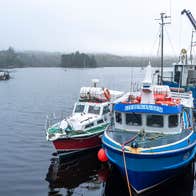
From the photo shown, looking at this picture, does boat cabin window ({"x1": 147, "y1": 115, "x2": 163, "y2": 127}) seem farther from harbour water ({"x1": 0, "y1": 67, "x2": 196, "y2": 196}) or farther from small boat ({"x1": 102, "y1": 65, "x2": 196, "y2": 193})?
harbour water ({"x1": 0, "y1": 67, "x2": 196, "y2": 196})

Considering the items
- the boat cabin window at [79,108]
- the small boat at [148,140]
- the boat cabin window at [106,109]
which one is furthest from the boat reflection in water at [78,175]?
the boat cabin window at [79,108]

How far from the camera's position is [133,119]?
1967 cm

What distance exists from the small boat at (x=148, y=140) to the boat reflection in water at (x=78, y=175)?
2.94 m

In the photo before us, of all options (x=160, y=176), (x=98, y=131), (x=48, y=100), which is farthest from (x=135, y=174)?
(x=48, y=100)

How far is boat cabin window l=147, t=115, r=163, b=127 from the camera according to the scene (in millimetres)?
19203

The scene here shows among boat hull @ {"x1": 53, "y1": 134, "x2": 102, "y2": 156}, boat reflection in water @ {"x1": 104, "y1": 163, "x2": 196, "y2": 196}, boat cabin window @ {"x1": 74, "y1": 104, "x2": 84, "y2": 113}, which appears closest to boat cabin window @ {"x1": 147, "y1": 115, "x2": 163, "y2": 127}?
boat reflection in water @ {"x1": 104, "y1": 163, "x2": 196, "y2": 196}

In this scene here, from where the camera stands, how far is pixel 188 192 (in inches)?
742

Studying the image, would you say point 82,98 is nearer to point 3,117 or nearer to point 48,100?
point 3,117

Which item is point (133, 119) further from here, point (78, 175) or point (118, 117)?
point (78, 175)

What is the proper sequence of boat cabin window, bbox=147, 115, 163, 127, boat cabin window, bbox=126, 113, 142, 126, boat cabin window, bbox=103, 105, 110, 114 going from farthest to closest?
boat cabin window, bbox=103, 105, 110, 114 → boat cabin window, bbox=126, 113, 142, 126 → boat cabin window, bbox=147, 115, 163, 127

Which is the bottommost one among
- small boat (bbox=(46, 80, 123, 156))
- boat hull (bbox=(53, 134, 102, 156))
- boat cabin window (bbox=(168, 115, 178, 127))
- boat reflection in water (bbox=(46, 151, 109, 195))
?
boat reflection in water (bbox=(46, 151, 109, 195))

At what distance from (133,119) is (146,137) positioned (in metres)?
1.71

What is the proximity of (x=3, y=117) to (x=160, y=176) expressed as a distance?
28.6m

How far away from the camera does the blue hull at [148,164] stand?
16344 millimetres
